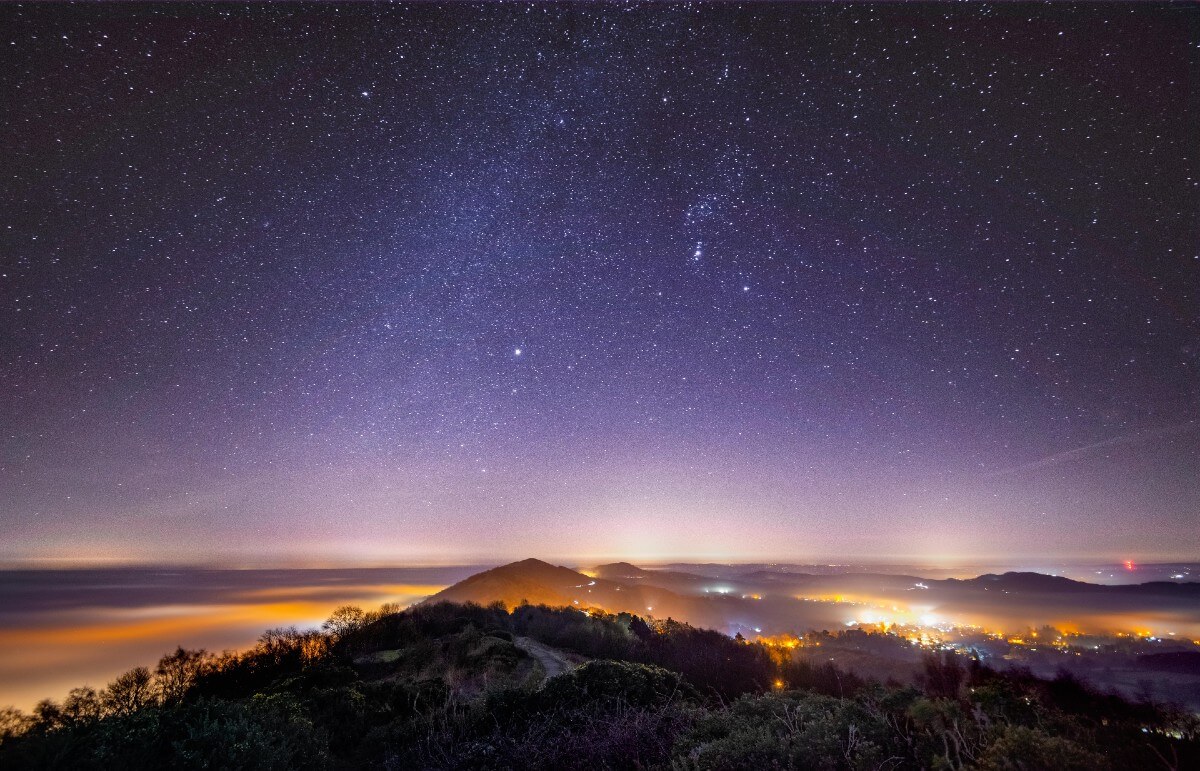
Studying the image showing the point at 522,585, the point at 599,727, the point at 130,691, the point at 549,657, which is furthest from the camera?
the point at 522,585

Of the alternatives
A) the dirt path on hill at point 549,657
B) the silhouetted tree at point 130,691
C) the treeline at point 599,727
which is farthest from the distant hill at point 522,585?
the treeline at point 599,727

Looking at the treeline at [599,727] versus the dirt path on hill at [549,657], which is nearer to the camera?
the treeline at [599,727]

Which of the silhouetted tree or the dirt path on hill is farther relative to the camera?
the dirt path on hill

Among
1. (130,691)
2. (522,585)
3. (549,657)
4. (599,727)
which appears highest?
(599,727)

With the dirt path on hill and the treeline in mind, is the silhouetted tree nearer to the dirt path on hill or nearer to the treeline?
the treeline

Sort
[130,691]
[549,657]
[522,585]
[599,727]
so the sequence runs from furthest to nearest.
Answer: [522,585]
[549,657]
[130,691]
[599,727]

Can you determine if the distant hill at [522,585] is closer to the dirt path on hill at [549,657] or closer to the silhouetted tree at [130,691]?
the dirt path on hill at [549,657]

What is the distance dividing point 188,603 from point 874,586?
19592 centimetres

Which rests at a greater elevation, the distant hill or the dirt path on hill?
the dirt path on hill

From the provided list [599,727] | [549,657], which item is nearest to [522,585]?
[549,657]

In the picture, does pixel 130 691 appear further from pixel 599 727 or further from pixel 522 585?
pixel 522 585

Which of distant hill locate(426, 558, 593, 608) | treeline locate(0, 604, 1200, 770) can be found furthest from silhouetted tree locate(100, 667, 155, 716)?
distant hill locate(426, 558, 593, 608)

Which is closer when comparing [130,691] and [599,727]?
[599,727]

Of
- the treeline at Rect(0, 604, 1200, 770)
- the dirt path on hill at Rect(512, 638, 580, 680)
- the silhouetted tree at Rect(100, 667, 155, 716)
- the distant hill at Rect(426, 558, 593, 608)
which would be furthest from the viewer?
the distant hill at Rect(426, 558, 593, 608)
